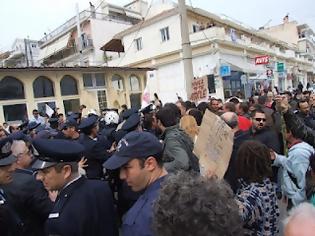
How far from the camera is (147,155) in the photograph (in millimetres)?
2254

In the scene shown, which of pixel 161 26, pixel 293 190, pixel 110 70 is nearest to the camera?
pixel 293 190

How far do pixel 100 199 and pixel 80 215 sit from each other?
8.0 inches

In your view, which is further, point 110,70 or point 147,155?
point 110,70

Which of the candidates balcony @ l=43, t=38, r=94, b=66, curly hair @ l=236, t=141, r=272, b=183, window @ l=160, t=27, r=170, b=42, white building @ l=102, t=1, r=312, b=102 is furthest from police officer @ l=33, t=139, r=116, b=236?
balcony @ l=43, t=38, r=94, b=66

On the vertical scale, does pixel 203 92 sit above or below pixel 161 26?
below

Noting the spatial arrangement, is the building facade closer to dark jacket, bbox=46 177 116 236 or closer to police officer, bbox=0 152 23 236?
police officer, bbox=0 152 23 236

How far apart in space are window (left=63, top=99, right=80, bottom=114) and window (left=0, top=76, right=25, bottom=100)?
248 centimetres

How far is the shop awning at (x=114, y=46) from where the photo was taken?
103 ft

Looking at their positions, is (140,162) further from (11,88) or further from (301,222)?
(11,88)

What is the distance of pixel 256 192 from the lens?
267 cm

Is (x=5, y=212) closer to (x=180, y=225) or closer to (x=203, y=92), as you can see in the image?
(x=180, y=225)

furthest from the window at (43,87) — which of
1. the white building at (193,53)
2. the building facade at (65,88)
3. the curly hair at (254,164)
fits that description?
the curly hair at (254,164)

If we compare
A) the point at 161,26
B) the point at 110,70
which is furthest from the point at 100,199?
the point at 161,26

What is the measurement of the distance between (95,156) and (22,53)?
142 feet
